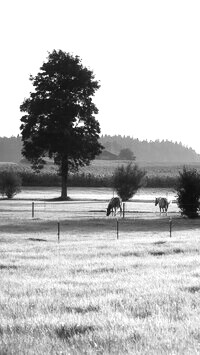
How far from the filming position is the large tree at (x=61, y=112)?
246 feet

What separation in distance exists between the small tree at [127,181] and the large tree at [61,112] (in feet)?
15.9

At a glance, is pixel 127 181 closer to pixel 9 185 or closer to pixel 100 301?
pixel 9 185

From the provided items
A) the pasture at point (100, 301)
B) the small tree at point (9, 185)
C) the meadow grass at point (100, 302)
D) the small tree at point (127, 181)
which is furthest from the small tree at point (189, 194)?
the small tree at point (9, 185)

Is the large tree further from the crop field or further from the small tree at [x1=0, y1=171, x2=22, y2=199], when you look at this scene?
the crop field

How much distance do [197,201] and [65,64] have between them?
36.6 m

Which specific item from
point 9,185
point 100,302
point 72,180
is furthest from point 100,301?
point 72,180

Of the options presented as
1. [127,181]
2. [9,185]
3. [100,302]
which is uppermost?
[127,181]

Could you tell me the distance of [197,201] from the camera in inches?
1813

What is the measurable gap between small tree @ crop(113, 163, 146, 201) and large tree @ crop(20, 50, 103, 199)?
4.85m

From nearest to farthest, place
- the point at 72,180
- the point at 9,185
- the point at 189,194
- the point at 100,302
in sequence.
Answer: the point at 100,302 < the point at 189,194 < the point at 9,185 < the point at 72,180

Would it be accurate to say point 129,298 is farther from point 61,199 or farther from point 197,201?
point 61,199

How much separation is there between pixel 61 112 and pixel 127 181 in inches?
471

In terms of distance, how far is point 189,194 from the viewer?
46.2m

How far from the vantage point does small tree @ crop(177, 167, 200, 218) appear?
45.9 metres
